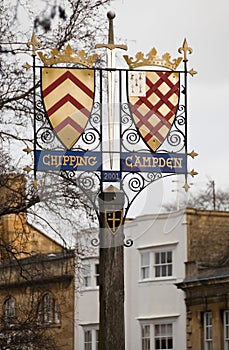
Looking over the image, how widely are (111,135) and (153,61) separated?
1.14m

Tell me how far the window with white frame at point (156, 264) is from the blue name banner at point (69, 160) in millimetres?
29570

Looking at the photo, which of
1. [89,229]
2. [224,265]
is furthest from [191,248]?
[89,229]

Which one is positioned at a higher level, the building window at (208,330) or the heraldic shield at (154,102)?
the heraldic shield at (154,102)

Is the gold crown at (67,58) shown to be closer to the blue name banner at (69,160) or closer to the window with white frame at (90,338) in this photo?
the blue name banner at (69,160)

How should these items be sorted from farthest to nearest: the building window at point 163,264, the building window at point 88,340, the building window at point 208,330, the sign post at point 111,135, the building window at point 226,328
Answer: the building window at point 88,340
the building window at point 163,264
the building window at point 208,330
the building window at point 226,328
the sign post at point 111,135

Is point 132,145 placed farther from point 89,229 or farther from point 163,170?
point 89,229

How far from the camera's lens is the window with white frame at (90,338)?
1829 inches

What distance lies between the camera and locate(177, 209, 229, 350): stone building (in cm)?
4050

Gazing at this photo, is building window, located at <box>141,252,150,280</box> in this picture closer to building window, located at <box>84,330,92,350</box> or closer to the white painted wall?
the white painted wall

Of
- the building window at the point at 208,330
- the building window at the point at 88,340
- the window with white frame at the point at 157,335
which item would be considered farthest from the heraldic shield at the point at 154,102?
the building window at the point at 88,340

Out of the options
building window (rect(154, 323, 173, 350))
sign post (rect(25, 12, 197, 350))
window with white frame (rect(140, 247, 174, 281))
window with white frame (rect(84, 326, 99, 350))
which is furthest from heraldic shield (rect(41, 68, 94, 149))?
window with white frame (rect(84, 326, 99, 350))

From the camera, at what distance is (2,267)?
22828mm

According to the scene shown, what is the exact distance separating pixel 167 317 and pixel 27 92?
24.1 meters

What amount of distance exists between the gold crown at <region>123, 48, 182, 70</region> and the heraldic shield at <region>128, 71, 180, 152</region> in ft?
0.41
